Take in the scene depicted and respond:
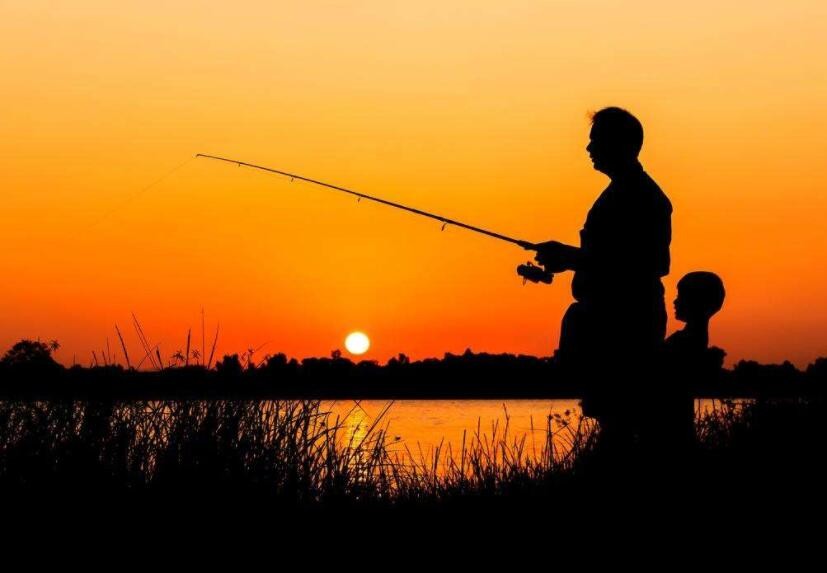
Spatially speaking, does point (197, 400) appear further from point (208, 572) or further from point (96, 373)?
point (208, 572)

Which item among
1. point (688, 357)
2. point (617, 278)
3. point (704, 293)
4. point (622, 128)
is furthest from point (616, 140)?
Result: point (688, 357)

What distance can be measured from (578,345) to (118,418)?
3189 millimetres

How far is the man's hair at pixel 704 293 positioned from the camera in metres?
7.57

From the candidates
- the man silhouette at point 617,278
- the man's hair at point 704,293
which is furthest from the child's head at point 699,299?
the man silhouette at point 617,278

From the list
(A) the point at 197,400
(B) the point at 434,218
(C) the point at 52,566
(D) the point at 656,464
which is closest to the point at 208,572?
(C) the point at 52,566

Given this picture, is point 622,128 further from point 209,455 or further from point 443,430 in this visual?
point 443,430

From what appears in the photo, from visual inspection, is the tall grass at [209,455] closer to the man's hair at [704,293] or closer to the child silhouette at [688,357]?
the child silhouette at [688,357]

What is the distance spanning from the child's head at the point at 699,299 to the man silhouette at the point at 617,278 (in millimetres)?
669

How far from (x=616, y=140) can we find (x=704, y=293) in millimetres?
1316

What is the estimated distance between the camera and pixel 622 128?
6914 millimetres

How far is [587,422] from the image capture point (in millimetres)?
9703

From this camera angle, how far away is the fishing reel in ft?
24.4

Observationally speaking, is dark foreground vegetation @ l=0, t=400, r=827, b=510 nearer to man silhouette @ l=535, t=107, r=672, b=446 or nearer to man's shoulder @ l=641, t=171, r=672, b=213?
man silhouette @ l=535, t=107, r=672, b=446

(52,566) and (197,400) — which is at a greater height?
(197,400)
